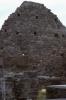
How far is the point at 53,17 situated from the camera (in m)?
39.5

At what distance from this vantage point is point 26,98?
10.7 m

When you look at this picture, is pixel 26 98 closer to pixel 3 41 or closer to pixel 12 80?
pixel 12 80

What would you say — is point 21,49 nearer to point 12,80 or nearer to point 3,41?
point 3,41

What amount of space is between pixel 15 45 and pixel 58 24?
4.75 meters

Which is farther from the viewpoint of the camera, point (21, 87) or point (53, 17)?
point (53, 17)

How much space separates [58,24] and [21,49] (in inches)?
191

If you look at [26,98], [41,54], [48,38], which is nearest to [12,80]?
[26,98]

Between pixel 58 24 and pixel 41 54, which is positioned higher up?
pixel 58 24

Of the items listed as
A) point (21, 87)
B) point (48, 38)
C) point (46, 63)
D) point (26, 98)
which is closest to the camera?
point (26, 98)

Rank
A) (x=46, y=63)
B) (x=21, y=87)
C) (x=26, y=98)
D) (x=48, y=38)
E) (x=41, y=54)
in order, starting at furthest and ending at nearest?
(x=48, y=38) → (x=41, y=54) → (x=46, y=63) → (x=21, y=87) → (x=26, y=98)

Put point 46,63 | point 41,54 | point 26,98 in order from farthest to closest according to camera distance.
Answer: point 41,54 < point 46,63 < point 26,98

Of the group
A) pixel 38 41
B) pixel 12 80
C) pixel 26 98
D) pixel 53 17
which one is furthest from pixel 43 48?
pixel 26 98

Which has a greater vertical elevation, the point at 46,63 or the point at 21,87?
the point at 21,87

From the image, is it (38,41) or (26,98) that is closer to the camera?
(26,98)
